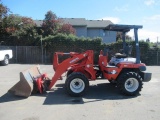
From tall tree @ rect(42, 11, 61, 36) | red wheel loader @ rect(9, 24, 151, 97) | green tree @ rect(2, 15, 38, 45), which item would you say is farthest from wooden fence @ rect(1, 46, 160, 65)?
red wheel loader @ rect(9, 24, 151, 97)

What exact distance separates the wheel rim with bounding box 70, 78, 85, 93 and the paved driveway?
1.08 feet

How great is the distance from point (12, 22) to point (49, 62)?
5.75m

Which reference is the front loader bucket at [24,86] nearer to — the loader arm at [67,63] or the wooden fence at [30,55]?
the loader arm at [67,63]

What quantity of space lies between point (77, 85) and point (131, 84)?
1980 mm

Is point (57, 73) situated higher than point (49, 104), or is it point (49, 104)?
point (57, 73)

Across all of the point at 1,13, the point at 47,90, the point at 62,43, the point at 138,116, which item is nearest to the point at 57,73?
the point at 47,90

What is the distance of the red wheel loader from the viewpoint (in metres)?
8.87

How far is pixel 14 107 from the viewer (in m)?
7.48

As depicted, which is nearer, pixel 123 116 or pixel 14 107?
pixel 123 116

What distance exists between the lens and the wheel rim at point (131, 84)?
9102mm

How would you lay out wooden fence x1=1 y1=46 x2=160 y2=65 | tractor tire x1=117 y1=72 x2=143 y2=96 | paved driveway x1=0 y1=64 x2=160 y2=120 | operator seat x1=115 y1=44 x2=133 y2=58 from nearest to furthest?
paved driveway x1=0 y1=64 x2=160 y2=120 → tractor tire x1=117 y1=72 x2=143 y2=96 → operator seat x1=115 y1=44 x2=133 y2=58 → wooden fence x1=1 y1=46 x2=160 y2=65

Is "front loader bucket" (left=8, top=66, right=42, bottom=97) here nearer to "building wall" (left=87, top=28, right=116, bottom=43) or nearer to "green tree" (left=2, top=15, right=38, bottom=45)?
"green tree" (left=2, top=15, right=38, bottom=45)

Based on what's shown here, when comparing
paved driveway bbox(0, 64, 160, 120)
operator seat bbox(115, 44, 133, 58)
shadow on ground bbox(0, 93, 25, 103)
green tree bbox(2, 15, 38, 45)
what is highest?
green tree bbox(2, 15, 38, 45)

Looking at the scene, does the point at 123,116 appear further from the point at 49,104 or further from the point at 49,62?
the point at 49,62
